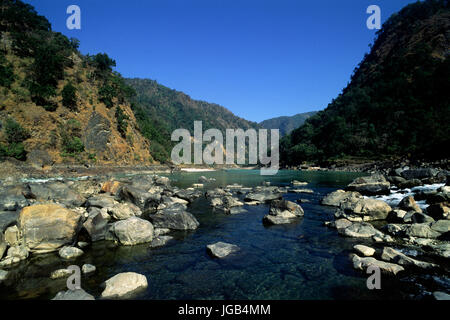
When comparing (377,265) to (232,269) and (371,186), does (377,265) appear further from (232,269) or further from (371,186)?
(371,186)

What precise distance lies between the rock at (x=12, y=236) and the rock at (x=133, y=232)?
3.50 m

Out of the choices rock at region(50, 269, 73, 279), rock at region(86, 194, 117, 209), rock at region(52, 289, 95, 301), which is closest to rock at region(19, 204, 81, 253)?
rock at region(50, 269, 73, 279)

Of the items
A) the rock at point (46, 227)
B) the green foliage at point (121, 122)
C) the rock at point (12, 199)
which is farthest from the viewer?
the green foliage at point (121, 122)

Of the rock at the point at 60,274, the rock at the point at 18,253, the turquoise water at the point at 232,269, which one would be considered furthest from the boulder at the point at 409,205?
the rock at the point at 18,253

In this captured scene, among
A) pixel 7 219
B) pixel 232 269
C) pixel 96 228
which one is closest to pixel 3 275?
pixel 7 219

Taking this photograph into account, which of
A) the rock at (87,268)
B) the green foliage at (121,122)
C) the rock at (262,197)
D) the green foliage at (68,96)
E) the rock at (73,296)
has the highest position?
the green foliage at (68,96)

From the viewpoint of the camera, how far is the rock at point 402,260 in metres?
7.41

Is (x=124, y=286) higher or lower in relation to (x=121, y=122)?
lower

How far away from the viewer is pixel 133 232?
34.0 ft

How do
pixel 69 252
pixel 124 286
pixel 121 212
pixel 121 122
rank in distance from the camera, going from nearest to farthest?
pixel 124 286
pixel 69 252
pixel 121 212
pixel 121 122

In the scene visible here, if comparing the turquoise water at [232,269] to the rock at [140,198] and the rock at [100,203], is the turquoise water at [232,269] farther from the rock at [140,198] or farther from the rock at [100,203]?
the rock at [140,198]

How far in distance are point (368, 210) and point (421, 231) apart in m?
3.69
